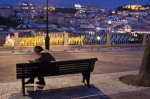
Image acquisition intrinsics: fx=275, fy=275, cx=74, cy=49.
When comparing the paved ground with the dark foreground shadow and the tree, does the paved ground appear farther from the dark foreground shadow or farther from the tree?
the tree

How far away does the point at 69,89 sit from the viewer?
7.92 meters

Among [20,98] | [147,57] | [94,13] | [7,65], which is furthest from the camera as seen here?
[94,13]

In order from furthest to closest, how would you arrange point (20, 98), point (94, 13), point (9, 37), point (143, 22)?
point (94, 13) → point (143, 22) → point (9, 37) → point (20, 98)

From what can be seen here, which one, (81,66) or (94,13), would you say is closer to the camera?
(81,66)

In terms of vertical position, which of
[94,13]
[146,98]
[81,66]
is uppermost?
[94,13]

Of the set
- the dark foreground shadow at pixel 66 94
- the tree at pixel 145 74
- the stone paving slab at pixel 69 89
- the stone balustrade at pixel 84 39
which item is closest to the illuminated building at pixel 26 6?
the stone balustrade at pixel 84 39

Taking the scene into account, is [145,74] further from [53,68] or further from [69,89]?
[53,68]

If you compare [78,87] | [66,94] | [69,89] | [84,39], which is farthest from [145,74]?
[84,39]

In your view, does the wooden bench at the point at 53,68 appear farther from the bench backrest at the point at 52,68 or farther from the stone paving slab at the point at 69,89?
the stone paving slab at the point at 69,89

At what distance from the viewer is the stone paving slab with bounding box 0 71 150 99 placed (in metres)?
7.23

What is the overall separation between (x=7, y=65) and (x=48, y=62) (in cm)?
445

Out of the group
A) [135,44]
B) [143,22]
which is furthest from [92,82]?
[143,22]

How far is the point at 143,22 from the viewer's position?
121 ft

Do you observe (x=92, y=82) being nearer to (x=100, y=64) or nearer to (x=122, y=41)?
(x=100, y=64)
